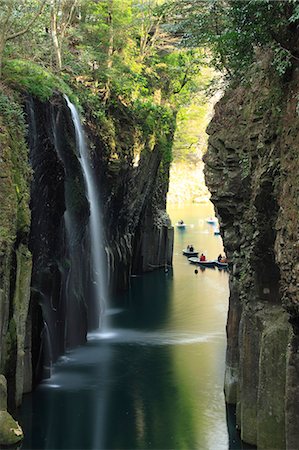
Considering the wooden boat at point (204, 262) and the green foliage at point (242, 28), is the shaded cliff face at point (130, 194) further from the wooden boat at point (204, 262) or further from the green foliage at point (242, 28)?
the green foliage at point (242, 28)

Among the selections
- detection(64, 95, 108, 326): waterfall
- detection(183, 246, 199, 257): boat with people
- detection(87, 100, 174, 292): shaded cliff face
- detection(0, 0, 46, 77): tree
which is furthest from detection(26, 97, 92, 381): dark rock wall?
detection(183, 246, 199, 257): boat with people

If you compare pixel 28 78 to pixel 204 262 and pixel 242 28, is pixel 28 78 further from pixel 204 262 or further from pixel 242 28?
pixel 204 262

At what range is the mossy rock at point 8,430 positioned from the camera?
15749 millimetres

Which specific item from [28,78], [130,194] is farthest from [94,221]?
[28,78]

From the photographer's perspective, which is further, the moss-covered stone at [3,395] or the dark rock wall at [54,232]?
the dark rock wall at [54,232]

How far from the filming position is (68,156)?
2627 cm

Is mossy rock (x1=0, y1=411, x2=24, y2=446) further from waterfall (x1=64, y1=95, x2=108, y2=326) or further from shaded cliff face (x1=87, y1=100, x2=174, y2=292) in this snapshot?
shaded cliff face (x1=87, y1=100, x2=174, y2=292)

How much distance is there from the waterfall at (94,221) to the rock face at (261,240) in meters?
9.83

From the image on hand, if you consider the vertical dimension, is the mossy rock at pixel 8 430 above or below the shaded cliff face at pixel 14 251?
below

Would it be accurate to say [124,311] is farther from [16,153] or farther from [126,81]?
[16,153]

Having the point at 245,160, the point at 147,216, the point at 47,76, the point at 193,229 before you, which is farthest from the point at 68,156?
the point at 193,229

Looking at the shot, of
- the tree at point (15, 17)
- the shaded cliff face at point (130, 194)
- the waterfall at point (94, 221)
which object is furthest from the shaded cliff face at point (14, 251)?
the shaded cliff face at point (130, 194)

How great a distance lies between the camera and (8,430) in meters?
15.9

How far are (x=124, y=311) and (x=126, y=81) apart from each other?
477 inches
